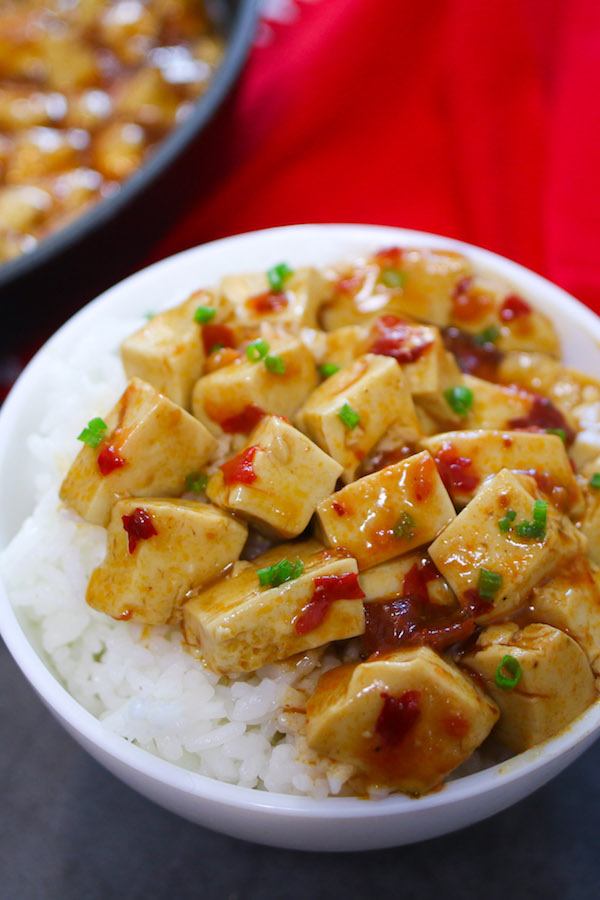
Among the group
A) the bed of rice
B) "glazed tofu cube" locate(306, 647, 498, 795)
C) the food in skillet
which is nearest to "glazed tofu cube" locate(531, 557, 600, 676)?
"glazed tofu cube" locate(306, 647, 498, 795)

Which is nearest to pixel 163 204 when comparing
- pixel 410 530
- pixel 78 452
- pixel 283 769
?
pixel 78 452

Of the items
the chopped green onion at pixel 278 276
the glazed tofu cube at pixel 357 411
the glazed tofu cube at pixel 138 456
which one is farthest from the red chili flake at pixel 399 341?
the glazed tofu cube at pixel 138 456

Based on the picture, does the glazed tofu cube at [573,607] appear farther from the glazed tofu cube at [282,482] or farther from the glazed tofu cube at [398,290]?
the glazed tofu cube at [398,290]

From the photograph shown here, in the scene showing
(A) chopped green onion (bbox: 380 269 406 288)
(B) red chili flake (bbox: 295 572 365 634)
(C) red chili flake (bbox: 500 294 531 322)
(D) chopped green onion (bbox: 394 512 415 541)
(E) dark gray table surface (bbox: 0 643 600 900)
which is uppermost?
(A) chopped green onion (bbox: 380 269 406 288)

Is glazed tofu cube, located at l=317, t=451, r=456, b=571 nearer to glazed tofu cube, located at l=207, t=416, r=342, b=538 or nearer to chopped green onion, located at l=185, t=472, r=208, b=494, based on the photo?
glazed tofu cube, located at l=207, t=416, r=342, b=538

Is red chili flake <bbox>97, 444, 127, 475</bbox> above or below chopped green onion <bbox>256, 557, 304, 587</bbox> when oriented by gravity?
above

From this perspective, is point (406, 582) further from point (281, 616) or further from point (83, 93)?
point (83, 93)

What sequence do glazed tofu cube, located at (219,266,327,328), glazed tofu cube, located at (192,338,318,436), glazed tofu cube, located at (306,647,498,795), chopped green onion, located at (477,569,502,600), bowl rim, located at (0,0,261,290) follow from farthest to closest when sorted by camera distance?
bowl rim, located at (0,0,261,290) < glazed tofu cube, located at (219,266,327,328) < glazed tofu cube, located at (192,338,318,436) < chopped green onion, located at (477,569,502,600) < glazed tofu cube, located at (306,647,498,795)
